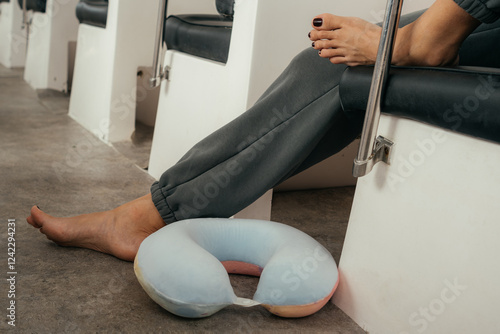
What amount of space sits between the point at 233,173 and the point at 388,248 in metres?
0.35

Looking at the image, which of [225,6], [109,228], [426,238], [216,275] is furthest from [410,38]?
Result: [225,6]

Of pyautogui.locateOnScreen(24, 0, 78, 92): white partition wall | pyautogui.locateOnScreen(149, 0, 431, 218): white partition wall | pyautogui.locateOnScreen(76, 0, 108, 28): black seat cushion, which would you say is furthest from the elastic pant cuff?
pyautogui.locateOnScreen(24, 0, 78, 92): white partition wall

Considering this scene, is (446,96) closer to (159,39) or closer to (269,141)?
(269,141)

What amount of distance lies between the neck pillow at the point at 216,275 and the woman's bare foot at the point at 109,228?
14cm

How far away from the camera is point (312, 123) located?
986 millimetres

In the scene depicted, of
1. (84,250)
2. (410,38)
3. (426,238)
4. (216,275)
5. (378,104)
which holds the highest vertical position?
(410,38)

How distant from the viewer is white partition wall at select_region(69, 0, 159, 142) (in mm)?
2045

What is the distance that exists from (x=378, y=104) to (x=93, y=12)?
1780 millimetres

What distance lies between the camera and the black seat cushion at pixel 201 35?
1386 mm

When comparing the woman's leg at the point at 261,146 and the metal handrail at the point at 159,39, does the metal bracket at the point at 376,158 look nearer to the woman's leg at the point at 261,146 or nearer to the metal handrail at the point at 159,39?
the woman's leg at the point at 261,146

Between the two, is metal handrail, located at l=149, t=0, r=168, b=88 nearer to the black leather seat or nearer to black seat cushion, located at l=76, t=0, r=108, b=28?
the black leather seat

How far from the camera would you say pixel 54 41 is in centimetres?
299

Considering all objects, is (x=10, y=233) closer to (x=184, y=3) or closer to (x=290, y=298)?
(x=290, y=298)

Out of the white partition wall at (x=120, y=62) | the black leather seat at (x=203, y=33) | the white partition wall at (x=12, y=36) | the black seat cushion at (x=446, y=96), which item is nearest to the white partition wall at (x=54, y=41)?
the white partition wall at (x=120, y=62)
